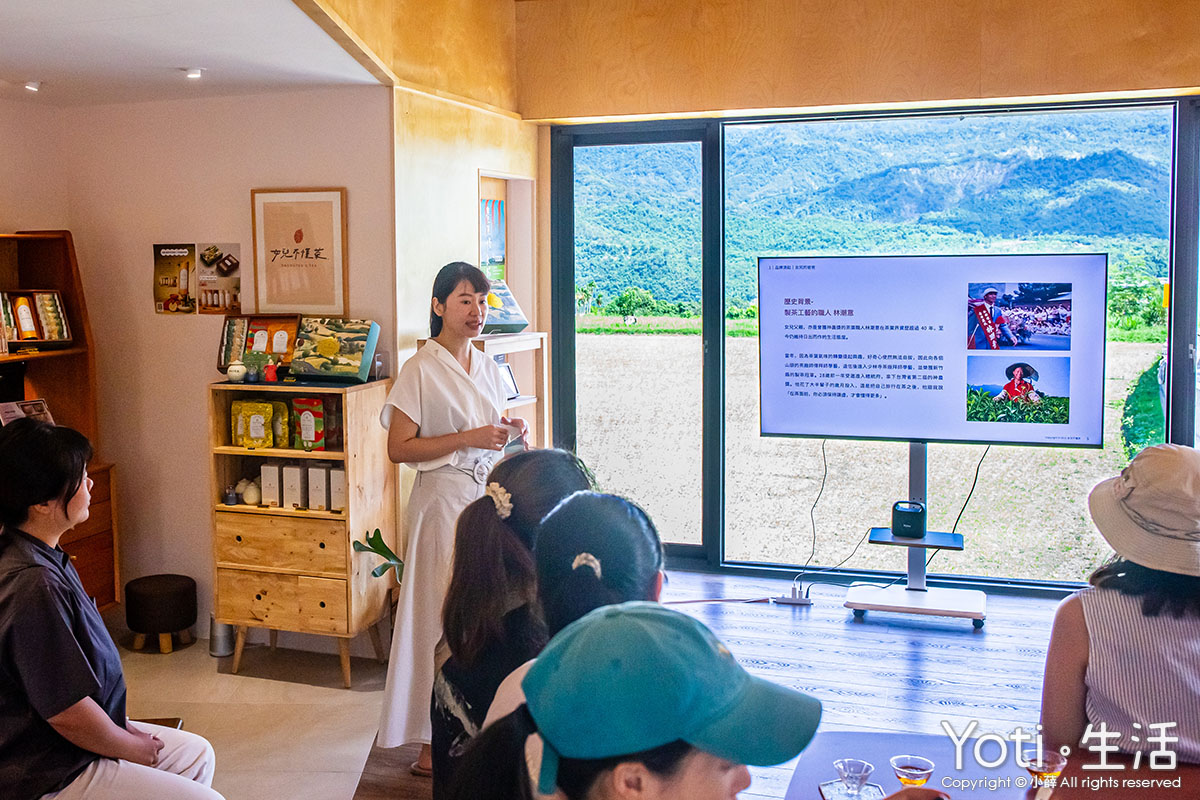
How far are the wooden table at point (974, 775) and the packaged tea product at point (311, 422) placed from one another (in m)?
2.57

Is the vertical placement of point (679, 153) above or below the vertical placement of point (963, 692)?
above

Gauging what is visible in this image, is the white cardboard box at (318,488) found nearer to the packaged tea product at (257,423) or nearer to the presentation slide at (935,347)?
the packaged tea product at (257,423)

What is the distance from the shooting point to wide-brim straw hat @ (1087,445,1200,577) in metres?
1.86

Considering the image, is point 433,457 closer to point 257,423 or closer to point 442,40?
point 257,423

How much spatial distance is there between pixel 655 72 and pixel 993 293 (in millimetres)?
1913

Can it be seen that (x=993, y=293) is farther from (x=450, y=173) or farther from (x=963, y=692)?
(x=450, y=173)

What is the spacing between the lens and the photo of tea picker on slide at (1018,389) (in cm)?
467

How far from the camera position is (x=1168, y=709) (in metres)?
1.86

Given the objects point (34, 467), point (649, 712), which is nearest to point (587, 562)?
point (649, 712)

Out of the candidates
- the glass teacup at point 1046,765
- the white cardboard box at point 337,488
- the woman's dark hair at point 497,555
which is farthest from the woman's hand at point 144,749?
the glass teacup at point 1046,765

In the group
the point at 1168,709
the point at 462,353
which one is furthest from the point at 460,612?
the point at 462,353

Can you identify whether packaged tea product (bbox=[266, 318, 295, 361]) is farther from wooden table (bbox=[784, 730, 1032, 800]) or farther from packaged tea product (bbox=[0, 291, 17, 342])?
wooden table (bbox=[784, 730, 1032, 800])

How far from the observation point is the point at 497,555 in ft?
6.19

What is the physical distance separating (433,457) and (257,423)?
1108 mm
